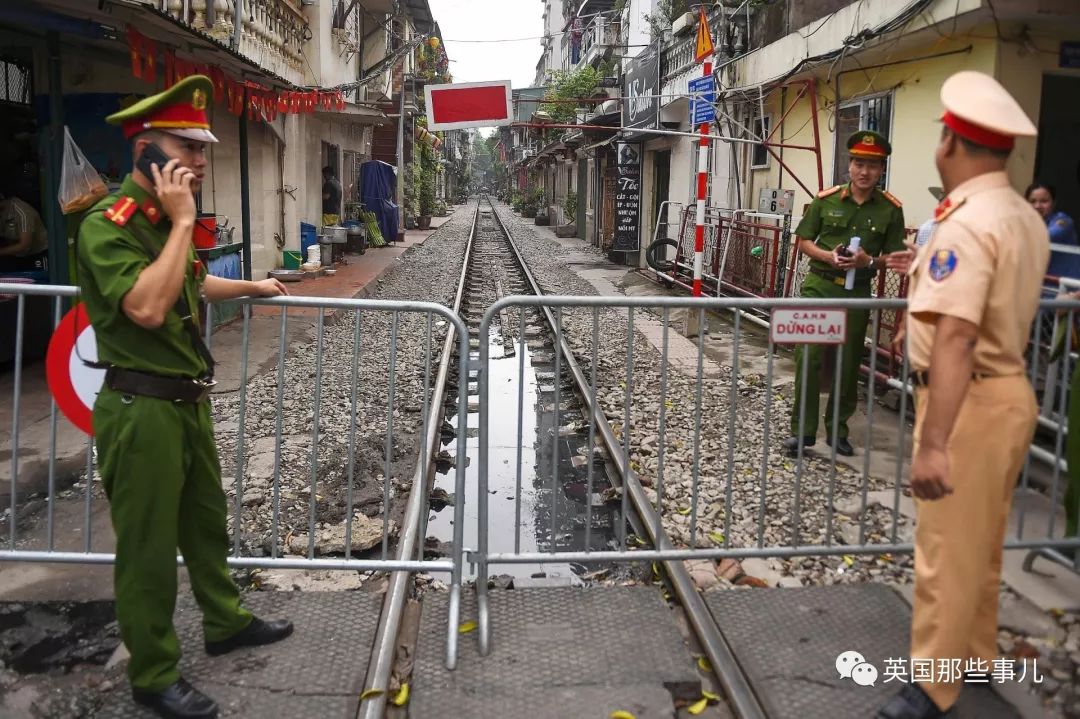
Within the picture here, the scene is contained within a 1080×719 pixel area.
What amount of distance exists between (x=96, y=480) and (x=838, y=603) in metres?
4.37

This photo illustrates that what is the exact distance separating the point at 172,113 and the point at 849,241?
437cm

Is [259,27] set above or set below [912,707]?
above

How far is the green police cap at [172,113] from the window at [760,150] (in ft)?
38.9

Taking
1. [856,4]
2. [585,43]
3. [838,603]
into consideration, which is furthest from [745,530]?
[585,43]

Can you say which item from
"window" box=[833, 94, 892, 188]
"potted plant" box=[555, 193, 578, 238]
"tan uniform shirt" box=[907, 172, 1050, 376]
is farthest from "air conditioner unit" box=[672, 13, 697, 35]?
"potted plant" box=[555, 193, 578, 238]

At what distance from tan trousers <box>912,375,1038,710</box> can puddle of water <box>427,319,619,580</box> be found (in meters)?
1.49

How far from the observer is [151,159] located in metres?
2.81

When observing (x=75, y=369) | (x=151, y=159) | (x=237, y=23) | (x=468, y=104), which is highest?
(x=237, y=23)

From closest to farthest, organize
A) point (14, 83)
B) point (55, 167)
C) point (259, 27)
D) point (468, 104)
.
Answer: point (468, 104), point (55, 167), point (14, 83), point (259, 27)

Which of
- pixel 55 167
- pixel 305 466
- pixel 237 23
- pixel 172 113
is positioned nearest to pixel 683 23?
pixel 237 23

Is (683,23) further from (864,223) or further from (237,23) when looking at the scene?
(864,223)

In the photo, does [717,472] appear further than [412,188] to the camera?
No

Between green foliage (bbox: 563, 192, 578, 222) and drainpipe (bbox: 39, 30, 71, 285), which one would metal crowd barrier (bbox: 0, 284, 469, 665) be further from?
green foliage (bbox: 563, 192, 578, 222)

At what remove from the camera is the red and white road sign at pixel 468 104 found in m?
6.80
